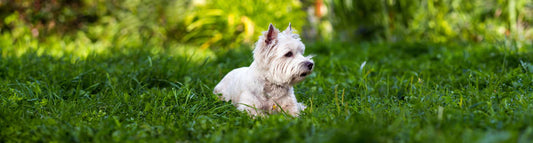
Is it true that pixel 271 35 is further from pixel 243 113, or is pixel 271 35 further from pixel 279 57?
pixel 243 113

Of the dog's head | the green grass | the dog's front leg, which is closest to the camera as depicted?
→ the green grass

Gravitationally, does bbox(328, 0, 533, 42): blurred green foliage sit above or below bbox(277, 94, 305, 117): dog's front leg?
above

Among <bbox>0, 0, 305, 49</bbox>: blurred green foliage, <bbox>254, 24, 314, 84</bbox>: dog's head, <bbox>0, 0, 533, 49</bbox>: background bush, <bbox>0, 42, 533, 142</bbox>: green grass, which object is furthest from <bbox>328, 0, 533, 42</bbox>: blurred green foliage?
<bbox>254, 24, 314, 84</bbox>: dog's head

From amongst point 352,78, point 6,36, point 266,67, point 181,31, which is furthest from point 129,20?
point 266,67

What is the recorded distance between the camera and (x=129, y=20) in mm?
7805

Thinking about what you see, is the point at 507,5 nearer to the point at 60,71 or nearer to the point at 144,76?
the point at 144,76

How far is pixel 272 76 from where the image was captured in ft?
11.0

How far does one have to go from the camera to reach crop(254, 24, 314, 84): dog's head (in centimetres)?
323

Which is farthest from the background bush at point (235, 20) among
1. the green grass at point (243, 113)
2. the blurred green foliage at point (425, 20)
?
the green grass at point (243, 113)

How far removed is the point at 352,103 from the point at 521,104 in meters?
1.06

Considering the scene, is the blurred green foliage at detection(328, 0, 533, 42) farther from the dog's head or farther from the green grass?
the dog's head

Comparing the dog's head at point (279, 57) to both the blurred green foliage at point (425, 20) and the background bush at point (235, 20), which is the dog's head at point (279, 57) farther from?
the blurred green foliage at point (425, 20)

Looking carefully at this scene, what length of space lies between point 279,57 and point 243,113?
19.1 inches

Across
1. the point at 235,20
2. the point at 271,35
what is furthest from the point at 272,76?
the point at 235,20
